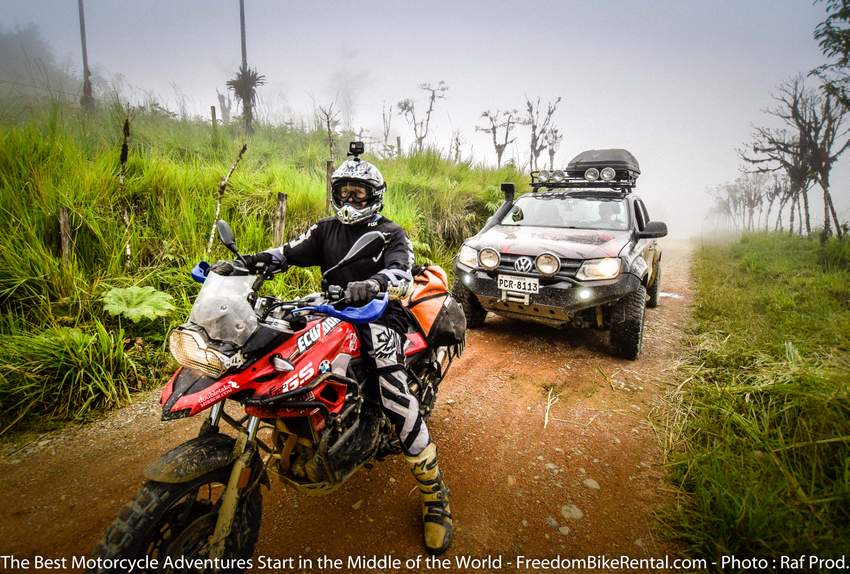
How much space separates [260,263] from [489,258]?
271 centimetres

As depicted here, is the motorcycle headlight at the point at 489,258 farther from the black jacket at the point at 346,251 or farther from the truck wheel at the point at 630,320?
the black jacket at the point at 346,251

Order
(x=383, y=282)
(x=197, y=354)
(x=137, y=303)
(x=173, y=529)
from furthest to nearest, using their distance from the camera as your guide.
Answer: (x=137, y=303) → (x=383, y=282) → (x=173, y=529) → (x=197, y=354)

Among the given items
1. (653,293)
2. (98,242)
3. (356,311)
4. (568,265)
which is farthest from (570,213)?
(98,242)

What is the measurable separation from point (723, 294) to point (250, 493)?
24.3 ft

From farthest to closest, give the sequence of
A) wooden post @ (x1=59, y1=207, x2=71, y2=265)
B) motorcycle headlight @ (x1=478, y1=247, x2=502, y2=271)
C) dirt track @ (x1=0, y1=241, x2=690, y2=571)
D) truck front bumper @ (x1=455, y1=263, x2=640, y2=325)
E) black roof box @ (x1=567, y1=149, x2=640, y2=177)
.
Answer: black roof box @ (x1=567, y1=149, x2=640, y2=177) → motorcycle headlight @ (x1=478, y1=247, x2=502, y2=271) → truck front bumper @ (x1=455, y1=263, x2=640, y2=325) → wooden post @ (x1=59, y1=207, x2=71, y2=265) → dirt track @ (x1=0, y1=241, x2=690, y2=571)

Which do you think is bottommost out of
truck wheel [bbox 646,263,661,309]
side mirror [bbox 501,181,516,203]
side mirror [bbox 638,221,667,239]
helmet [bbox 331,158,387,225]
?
truck wheel [bbox 646,263,661,309]

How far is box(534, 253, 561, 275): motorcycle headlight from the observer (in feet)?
13.1

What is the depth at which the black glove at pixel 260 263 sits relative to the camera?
2.05 meters

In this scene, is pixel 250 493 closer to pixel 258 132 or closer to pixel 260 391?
pixel 260 391

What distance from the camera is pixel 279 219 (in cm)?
473

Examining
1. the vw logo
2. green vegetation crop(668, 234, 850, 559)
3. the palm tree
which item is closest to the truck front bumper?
the vw logo

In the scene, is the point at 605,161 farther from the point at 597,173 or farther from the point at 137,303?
the point at 137,303

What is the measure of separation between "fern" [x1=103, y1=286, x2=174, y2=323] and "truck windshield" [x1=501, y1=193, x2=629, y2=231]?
4.01 meters

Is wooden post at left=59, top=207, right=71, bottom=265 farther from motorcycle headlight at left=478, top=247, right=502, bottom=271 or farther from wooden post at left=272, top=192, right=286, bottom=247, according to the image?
motorcycle headlight at left=478, top=247, right=502, bottom=271
